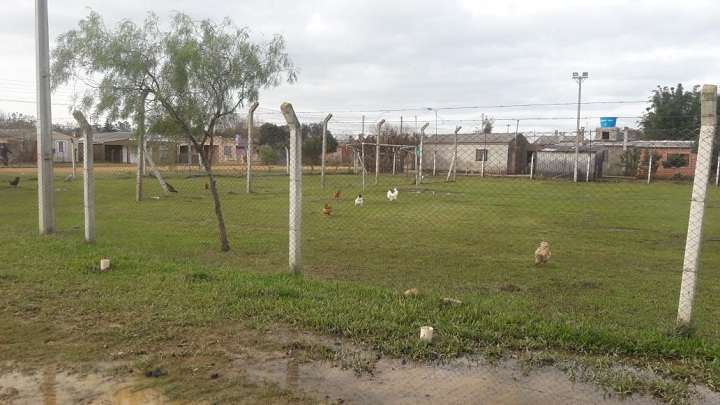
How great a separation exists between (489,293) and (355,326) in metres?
2.16

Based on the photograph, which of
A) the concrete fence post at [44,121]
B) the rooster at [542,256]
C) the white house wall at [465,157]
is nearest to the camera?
the rooster at [542,256]

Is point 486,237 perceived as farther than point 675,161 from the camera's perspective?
No

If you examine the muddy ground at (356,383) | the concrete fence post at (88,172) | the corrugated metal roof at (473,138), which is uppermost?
the corrugated metal roof at (473,138)

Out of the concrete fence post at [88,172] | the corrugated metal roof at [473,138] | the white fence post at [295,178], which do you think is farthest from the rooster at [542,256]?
the corrugated metal roof at [473,138]

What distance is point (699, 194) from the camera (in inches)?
179

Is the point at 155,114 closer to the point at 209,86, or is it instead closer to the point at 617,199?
the point at 209,86

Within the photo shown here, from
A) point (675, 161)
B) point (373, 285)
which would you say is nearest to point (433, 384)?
point (373, 285)

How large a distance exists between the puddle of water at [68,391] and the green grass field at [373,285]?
0.25 meters

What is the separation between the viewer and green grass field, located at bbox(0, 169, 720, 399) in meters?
4.52

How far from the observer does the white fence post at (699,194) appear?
14.7ft

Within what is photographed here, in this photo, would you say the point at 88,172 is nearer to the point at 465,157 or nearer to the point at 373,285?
the point at 373,285

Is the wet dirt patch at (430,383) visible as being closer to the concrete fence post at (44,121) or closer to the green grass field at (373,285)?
the green grass field at (373,285)

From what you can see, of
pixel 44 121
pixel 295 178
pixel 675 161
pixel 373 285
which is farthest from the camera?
pixel 675 161

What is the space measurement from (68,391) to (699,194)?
4774 mm
